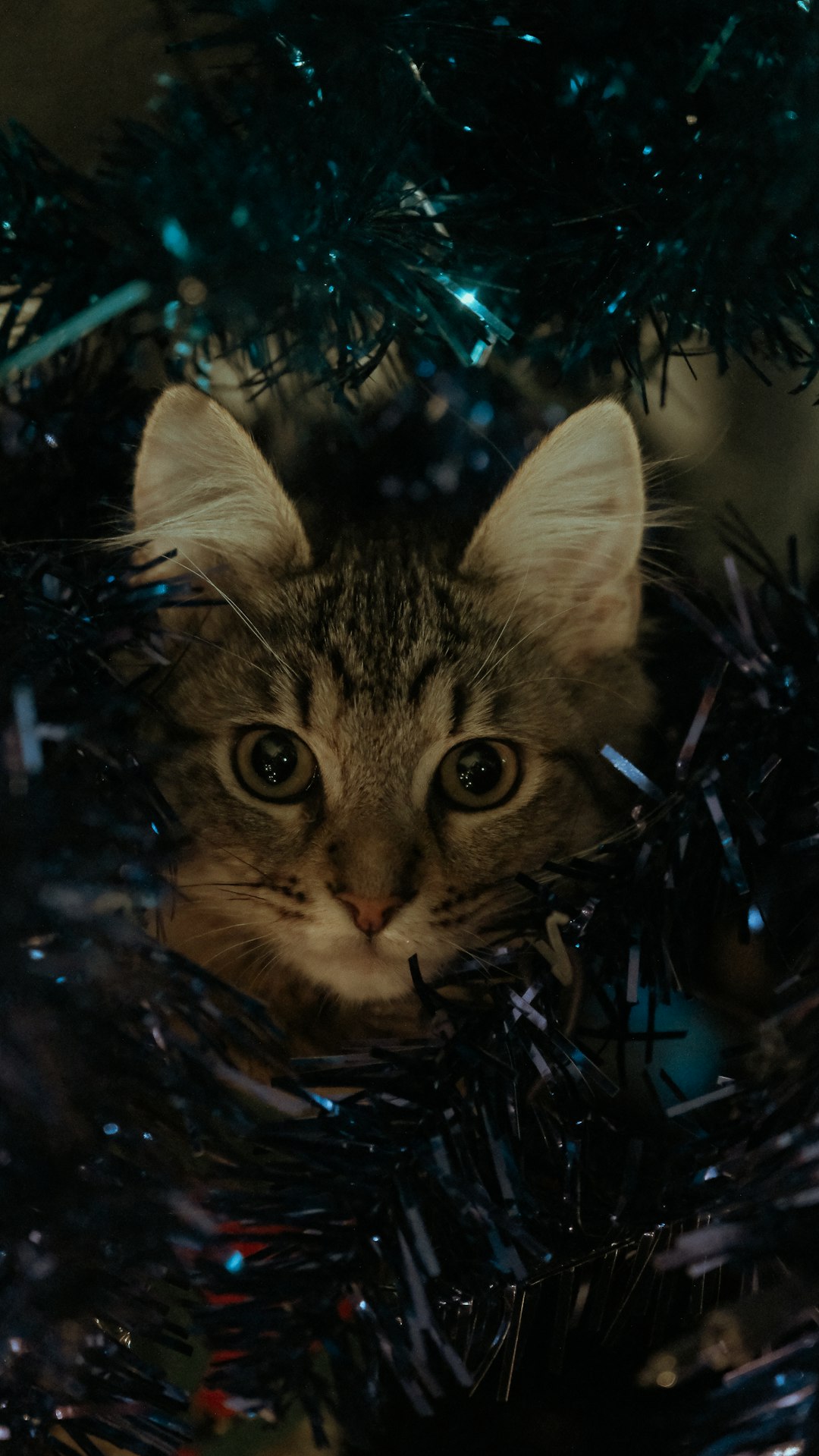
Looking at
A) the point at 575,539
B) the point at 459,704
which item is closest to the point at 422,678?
the point at 459,704

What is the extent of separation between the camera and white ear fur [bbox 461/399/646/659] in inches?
24.6

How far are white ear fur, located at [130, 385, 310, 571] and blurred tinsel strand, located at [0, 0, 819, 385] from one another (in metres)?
0.05

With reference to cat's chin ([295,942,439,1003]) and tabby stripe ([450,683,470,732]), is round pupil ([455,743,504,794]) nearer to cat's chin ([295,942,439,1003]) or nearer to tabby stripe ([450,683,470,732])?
tabby stripe ([450,683,470,732])

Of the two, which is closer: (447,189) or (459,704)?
(447,189)

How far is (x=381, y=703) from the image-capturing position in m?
0.70

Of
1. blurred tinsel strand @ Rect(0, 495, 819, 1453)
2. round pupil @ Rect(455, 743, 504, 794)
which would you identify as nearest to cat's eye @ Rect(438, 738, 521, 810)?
round pupil @ Rect(455, 743, 504, 794)

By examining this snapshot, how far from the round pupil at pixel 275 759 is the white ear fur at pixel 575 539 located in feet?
0.65

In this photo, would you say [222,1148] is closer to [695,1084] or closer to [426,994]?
[426,994]

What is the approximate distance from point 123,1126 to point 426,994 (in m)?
0.14

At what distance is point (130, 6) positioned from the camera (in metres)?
0.54

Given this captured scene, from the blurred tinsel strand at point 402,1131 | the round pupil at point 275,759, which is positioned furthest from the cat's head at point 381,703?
the blurred tinsel strand at point 402,1131

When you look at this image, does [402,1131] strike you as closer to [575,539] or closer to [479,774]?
[479,774]

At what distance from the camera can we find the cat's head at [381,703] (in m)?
0.63

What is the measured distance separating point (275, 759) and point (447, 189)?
369mm
